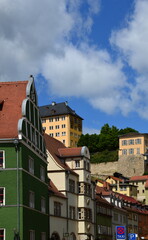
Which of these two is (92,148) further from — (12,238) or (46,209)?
(12,238)

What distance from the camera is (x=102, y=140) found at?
6880 inches

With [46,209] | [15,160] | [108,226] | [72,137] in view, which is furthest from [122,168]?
[15,160]

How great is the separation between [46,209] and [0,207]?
1082 centimetres

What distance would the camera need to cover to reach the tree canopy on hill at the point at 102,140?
174 m

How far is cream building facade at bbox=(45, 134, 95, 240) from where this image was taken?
6544cm

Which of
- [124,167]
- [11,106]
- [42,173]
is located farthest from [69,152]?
[124,167]

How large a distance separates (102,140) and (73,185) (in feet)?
351

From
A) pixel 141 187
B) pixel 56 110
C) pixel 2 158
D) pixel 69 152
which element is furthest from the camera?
pixel 56 110

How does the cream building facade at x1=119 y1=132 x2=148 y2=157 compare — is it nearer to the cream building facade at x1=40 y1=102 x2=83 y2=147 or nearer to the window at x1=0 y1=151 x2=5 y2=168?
the cream building facade at x1=40 y1=102 x2=83 y2=147

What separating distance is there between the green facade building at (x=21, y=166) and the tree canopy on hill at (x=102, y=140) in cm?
12024

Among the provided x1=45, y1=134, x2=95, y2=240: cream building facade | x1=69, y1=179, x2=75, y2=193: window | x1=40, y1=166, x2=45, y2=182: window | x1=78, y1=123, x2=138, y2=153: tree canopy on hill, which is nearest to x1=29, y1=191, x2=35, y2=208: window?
x1=40, y1=166, x2=45, y2=182: window

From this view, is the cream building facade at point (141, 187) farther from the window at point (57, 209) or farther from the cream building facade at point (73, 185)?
the window at point (57, 209)

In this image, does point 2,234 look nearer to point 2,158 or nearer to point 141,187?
point 2,158

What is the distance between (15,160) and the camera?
45.2 meters
